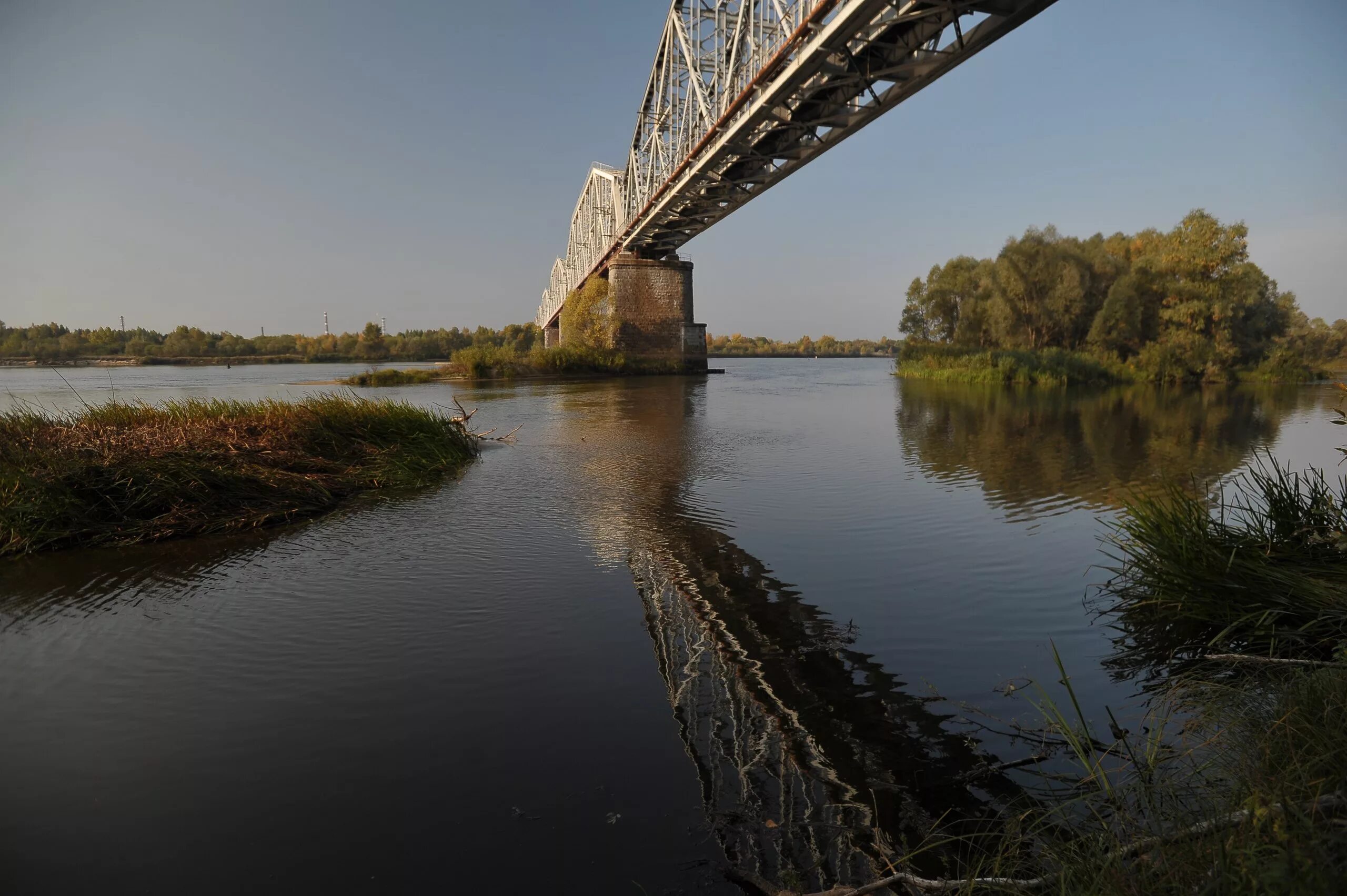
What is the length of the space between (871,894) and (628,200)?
178 feet

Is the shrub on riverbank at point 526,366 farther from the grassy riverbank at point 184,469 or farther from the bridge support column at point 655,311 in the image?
the grassy riverbank at point 184,469

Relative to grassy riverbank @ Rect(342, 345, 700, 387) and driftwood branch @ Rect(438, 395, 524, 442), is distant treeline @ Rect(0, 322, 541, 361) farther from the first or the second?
driftwood branch @ Rect(438, 395, 524, 442)

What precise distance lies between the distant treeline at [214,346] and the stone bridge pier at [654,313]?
33097 millimetres

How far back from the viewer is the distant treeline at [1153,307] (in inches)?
1578

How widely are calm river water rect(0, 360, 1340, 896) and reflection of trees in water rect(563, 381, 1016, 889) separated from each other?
0.02m

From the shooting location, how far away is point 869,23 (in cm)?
1720

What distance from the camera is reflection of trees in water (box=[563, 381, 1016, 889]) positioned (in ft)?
9.44

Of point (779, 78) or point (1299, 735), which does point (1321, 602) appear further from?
point (779, 78)

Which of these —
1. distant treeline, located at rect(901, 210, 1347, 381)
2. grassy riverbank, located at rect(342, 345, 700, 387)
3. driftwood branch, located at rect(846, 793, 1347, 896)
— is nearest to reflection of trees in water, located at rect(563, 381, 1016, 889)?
driftwood branch, located at rect(846, 793, 1347, 896)

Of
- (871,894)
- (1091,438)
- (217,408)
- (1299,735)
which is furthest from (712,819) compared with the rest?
(1091,438)

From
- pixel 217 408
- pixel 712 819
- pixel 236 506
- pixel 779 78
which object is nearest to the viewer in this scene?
pixel 712 819

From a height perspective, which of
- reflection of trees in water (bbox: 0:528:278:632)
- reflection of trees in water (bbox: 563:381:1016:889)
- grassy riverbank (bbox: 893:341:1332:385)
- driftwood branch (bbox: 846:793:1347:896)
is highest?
grassy riverbank (bbox: 893:341:1332:385)

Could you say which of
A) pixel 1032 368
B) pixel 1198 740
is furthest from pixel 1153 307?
Result: pixel 1198 740

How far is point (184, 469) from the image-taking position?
27.9 feet
